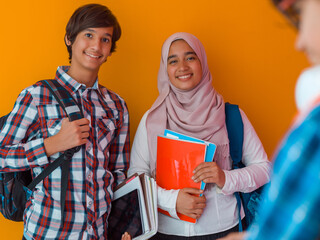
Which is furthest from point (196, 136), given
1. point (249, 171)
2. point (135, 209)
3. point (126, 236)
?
point (126, 236)

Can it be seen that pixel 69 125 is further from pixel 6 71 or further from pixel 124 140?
pixel 6 71

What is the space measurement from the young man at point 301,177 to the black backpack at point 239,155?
107 cm

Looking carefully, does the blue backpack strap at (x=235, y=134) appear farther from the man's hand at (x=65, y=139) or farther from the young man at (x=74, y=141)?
the man's hand at (x=65, y=139)

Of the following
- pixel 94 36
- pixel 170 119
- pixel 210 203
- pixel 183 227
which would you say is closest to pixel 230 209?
pixel 210 203

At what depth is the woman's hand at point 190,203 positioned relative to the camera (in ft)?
4.64

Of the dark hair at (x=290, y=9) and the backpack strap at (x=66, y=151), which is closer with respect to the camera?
the dark hair at (x=290, y=9)

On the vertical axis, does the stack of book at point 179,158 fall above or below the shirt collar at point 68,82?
→ below

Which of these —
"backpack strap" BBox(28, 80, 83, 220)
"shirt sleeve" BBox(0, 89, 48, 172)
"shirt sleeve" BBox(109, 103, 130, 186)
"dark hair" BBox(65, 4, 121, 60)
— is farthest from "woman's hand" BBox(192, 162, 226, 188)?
"dark hair" BBox(65, 4, 121, 60)

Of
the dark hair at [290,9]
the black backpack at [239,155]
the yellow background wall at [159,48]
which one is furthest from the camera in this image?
the yellow background wall at [159,48]

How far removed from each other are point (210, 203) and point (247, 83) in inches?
32.8

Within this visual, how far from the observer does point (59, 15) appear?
5.74 feet

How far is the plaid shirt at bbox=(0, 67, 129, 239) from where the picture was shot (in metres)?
1.27

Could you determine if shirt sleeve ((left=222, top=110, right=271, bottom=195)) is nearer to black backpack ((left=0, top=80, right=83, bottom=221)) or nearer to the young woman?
the young woman

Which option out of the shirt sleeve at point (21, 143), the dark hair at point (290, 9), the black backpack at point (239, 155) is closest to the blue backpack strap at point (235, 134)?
the black backpack at point (239, 155)
